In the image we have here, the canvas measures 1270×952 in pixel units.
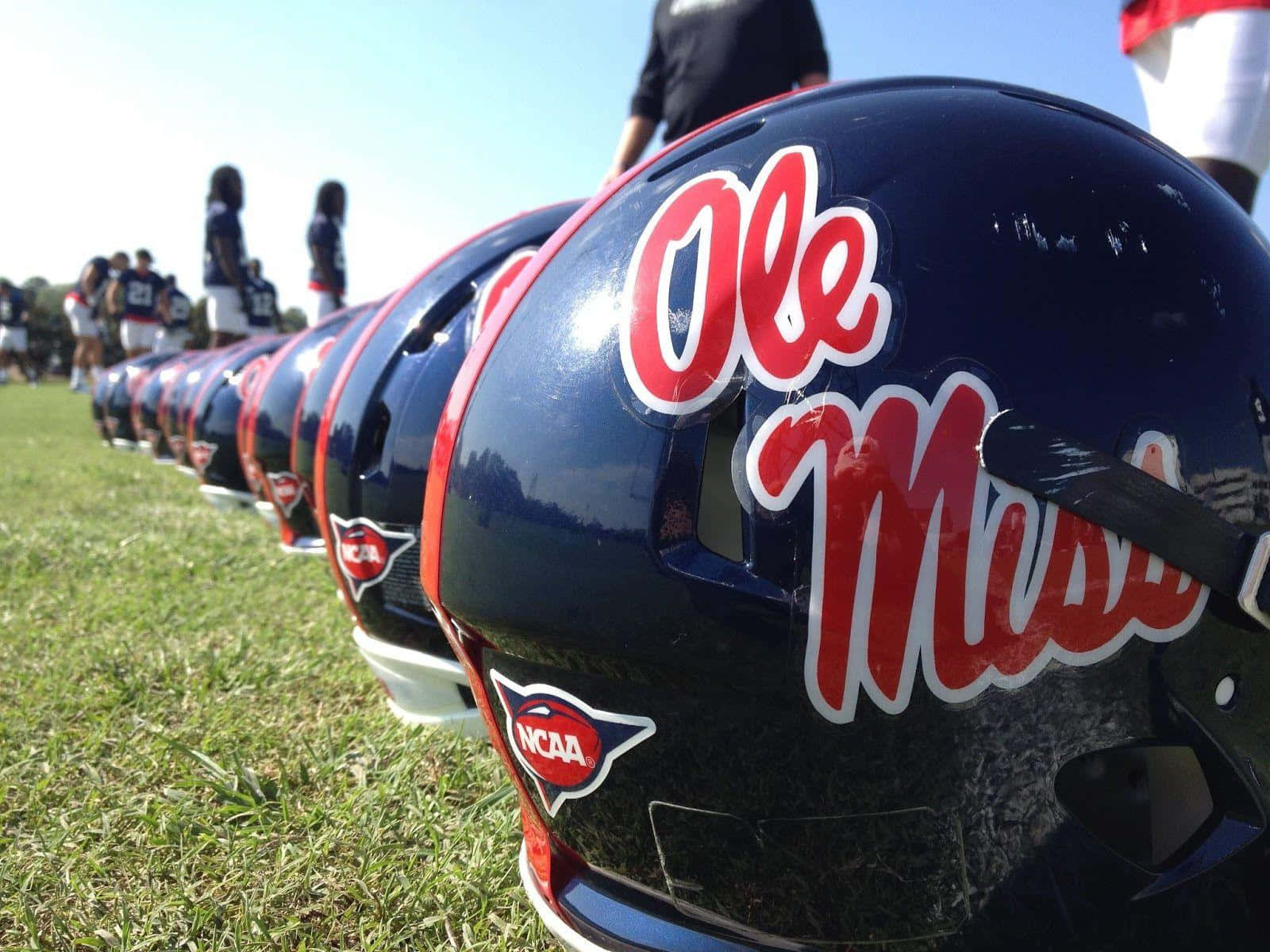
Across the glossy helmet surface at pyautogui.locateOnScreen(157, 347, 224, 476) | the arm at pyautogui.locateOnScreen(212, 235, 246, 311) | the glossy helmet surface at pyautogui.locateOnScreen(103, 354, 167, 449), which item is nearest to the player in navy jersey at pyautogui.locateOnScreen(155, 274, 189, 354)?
the glossy helmet surface at pyautogui.locateOnScreen(103, 354, 167, 449)

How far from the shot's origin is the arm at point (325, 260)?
23.3 feet

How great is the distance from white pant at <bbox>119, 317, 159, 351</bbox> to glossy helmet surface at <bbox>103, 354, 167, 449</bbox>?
11.7 ft

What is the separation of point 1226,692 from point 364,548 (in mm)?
1369

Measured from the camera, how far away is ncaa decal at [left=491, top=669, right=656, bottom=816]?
0.98 metres

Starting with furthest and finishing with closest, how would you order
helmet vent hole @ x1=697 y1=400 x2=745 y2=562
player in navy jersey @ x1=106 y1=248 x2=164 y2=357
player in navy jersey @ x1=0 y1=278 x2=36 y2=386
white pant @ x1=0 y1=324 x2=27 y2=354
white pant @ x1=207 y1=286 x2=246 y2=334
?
1. white pant @ x1=0 y1=324 x2=27 y2=354
2. player in navy jersey @ x1=0 y1=278 x2=36 y2=386
3. player in navy jersey @ x1=106 y1=248 x2=164 y2=357
4. white pant @ x1=207 y1=286 x2=246 y2=334
5. helmet vent hole @ x1=697 y1=400 x2=745 y2=562

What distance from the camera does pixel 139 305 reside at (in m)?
11.7

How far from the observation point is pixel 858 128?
99 cm

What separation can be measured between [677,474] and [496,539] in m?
0.21

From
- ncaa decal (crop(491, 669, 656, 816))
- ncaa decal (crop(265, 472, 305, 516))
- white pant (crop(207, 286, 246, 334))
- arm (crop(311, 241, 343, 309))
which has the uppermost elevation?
arm (crop(311, 241, 343, 309))

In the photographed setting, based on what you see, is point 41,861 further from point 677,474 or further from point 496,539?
point 677,474

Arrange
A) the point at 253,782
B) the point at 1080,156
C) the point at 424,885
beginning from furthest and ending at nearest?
1. the point at 253,782
2. the point at 424,885
3. the point at 1080,156

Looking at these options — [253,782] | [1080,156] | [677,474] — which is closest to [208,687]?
[253,782]

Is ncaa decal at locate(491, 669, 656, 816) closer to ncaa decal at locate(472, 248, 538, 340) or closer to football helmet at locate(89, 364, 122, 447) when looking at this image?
ncaa decal at locate(472, 248, 538, 340)

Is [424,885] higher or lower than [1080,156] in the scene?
lower
